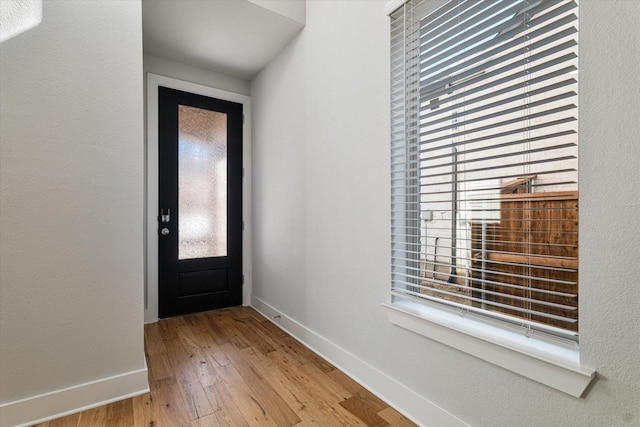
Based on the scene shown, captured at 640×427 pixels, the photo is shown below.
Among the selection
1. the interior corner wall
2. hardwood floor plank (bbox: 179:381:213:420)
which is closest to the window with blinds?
hardwood floor plank (bbox: 179:381:213:420)

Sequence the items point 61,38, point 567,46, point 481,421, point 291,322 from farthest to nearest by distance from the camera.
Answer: point 291,322 → point 61,38 → point 481,421 → point 567,46

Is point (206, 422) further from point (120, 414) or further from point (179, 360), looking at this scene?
point (179, 360)

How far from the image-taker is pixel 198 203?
10.3 ft

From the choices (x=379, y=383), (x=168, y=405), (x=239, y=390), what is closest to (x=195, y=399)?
(x=168, y=405)

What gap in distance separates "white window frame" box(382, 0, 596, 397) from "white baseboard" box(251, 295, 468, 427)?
34cm

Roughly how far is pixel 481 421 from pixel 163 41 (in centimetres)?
341

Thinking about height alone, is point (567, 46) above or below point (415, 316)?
above

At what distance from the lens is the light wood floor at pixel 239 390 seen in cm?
159

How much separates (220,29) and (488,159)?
90.8 inches

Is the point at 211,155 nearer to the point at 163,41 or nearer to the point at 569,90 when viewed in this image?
the point at 163,41

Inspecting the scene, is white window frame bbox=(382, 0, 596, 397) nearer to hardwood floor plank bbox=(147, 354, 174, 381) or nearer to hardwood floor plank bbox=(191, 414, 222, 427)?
hardwood floor plank bbox=(191, 414, 222, 427)

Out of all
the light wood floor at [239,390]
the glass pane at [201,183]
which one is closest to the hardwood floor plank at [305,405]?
the light wood floor at [239,390]

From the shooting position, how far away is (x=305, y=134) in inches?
97.3

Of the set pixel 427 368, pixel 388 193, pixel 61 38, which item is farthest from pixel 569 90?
pixel 61 38
